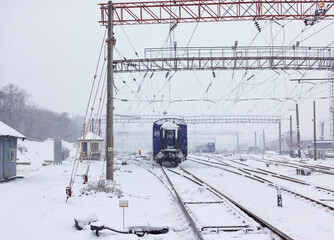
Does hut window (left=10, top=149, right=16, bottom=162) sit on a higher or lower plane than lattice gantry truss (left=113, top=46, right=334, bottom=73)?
lower

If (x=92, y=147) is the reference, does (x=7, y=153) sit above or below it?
above

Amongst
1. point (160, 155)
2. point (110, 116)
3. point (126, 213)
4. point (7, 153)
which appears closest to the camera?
point (126, 213)

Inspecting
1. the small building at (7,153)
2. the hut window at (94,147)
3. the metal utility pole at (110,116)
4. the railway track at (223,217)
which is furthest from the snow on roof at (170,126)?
the hut window at (94,147)

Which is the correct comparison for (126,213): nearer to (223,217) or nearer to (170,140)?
(223,217)

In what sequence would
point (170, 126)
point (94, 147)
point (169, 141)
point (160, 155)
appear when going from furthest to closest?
point (94, 147) < point (169, 141) < point (170, 126) < point (160, 155)

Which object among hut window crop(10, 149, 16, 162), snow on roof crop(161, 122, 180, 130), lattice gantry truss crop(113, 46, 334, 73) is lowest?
hut window crop(10, 149, 16, 162)

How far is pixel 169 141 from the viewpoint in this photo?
25281 mm

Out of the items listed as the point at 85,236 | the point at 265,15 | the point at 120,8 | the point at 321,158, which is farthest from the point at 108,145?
the point at 321,158

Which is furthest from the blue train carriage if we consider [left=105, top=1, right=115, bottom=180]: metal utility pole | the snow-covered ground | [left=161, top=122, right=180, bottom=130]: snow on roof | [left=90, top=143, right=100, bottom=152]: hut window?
[left=90, top=143, right=100, bottom=152]: hut window

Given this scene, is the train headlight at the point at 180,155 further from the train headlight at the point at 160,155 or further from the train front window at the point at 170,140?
the train headlight at the point at 160,155

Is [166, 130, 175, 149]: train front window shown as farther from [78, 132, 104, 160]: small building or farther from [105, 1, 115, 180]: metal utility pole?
[78, 132, 104, 160]: small building

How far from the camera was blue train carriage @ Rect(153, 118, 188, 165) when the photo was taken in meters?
24.6

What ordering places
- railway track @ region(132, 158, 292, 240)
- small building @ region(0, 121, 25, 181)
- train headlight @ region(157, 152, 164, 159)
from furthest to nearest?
train headlight @ region(157, 152, 164, 159), small building @ region(0, 121, 25, 181), railway track @ region(132, 158, 292, 240)

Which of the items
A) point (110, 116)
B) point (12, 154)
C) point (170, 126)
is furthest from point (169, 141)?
point (12, 154)
